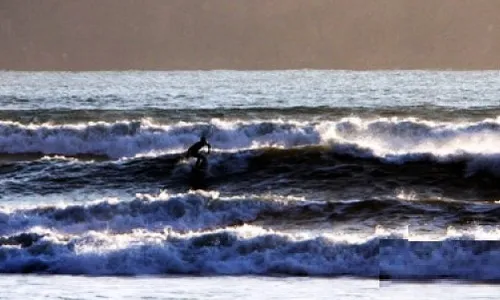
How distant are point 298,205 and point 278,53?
148904 millimetres

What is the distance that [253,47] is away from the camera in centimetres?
19162

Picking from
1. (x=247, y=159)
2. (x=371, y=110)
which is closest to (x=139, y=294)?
(x=247, y=159)

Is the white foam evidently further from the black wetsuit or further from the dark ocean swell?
the black wetsuit

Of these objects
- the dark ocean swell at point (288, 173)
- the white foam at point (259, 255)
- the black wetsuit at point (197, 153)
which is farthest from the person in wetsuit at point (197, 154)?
the white foam at point (259, 255)

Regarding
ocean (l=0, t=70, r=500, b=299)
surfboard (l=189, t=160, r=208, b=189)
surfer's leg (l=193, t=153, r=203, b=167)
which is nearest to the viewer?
ocean (l=0, t=70, r=500, b=299)

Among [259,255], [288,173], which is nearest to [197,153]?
[288,173]

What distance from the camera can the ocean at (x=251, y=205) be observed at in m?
20.0

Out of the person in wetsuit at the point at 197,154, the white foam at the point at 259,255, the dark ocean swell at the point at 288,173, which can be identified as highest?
the person in wetsuit at the point at 197,154

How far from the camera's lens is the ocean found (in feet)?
65.5

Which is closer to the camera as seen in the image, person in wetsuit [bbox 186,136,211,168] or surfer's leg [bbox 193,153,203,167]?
person in wetsuit [bbox 186,136,211,168]

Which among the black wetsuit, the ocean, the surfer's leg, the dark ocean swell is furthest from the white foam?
the surfer's leg

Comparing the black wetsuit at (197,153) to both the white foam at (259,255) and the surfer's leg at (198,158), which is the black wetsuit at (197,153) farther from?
the white foam at (259,255)

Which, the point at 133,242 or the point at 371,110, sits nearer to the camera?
the point at 133,242

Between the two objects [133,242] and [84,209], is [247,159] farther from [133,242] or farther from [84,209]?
[133,242]
